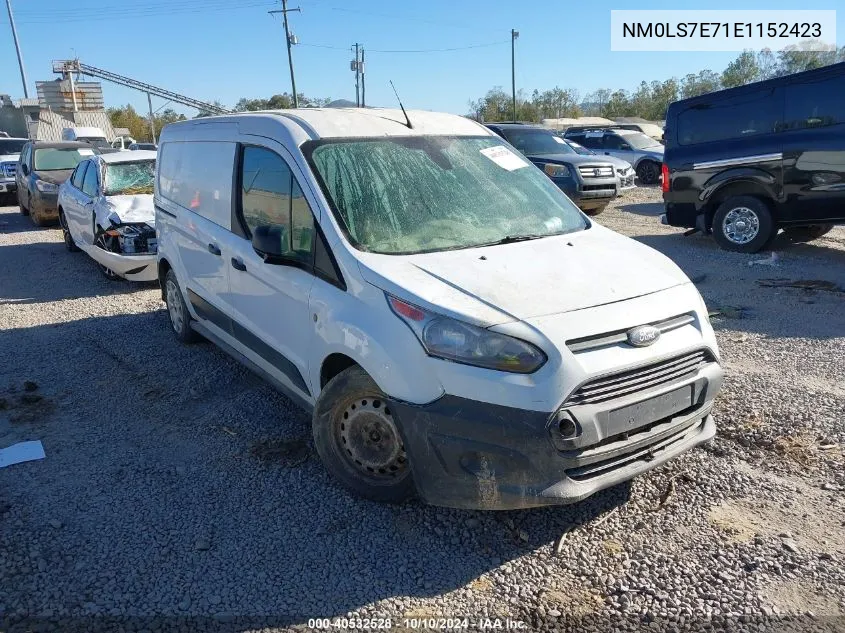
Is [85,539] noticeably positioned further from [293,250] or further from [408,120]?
[408,120]

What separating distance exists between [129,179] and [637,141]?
16.0 m

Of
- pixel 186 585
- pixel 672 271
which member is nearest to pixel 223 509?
pixel 186 585

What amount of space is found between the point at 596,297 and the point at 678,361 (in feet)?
1.61

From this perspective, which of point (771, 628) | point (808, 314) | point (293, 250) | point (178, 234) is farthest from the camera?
point (808, 314)

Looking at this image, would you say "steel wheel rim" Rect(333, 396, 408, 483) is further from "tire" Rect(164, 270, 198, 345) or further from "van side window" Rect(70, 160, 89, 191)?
"van side window" Rect(70, 160, 89, 191)

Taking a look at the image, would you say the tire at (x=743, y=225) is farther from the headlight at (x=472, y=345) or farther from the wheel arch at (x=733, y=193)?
the headlight at (x=472, y=345)

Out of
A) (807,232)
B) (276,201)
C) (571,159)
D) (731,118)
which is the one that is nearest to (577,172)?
(571,159)

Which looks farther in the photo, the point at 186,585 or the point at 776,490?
the point at 776,490

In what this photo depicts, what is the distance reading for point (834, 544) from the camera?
3.06 meters

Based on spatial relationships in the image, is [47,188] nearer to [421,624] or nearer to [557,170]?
[557,170]

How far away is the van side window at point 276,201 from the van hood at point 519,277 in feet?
1.64

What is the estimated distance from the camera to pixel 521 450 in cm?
280

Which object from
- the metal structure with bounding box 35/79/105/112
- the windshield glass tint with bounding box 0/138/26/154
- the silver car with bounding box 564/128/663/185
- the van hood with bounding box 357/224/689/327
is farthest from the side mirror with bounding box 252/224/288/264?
the metal structure with bounding box 35/79/105/112

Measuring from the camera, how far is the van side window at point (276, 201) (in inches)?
145
